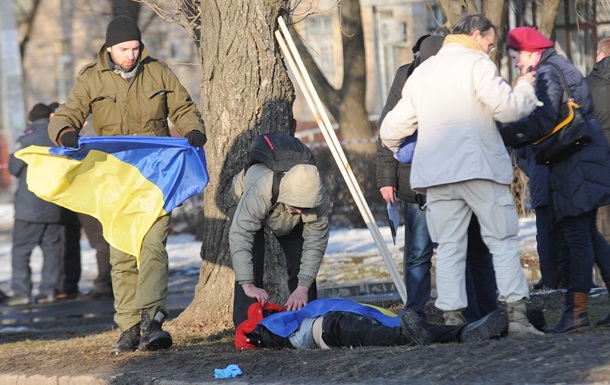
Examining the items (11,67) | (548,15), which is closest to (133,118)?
(548,15)

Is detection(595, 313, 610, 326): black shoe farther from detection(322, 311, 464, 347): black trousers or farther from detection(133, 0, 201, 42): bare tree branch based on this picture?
detection(133, 0, 201, 42): bare tree branch

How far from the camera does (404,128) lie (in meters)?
6.18

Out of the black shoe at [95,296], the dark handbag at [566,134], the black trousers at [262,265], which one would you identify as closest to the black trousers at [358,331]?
the black trousers at [262,265]

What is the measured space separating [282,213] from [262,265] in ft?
1.55

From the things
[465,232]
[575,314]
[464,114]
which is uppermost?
[464,114]

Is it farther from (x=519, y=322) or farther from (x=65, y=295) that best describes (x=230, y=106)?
(x=65, y=295)

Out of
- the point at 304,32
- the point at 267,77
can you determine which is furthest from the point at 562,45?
the point at 267,77

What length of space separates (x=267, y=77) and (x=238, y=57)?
262 millimetres

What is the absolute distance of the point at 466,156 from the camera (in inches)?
227

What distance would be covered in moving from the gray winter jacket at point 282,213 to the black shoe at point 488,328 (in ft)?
3.95

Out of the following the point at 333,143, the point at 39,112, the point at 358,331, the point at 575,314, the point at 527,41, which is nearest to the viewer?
the point at 358,331

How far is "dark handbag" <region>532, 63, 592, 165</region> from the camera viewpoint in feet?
21.0

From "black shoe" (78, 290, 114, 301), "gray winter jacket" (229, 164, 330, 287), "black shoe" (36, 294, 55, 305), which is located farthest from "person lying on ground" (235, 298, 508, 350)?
"black shoe" (36, 294, 55, 305)

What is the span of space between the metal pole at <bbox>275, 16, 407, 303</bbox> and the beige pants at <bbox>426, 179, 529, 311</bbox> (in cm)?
156
